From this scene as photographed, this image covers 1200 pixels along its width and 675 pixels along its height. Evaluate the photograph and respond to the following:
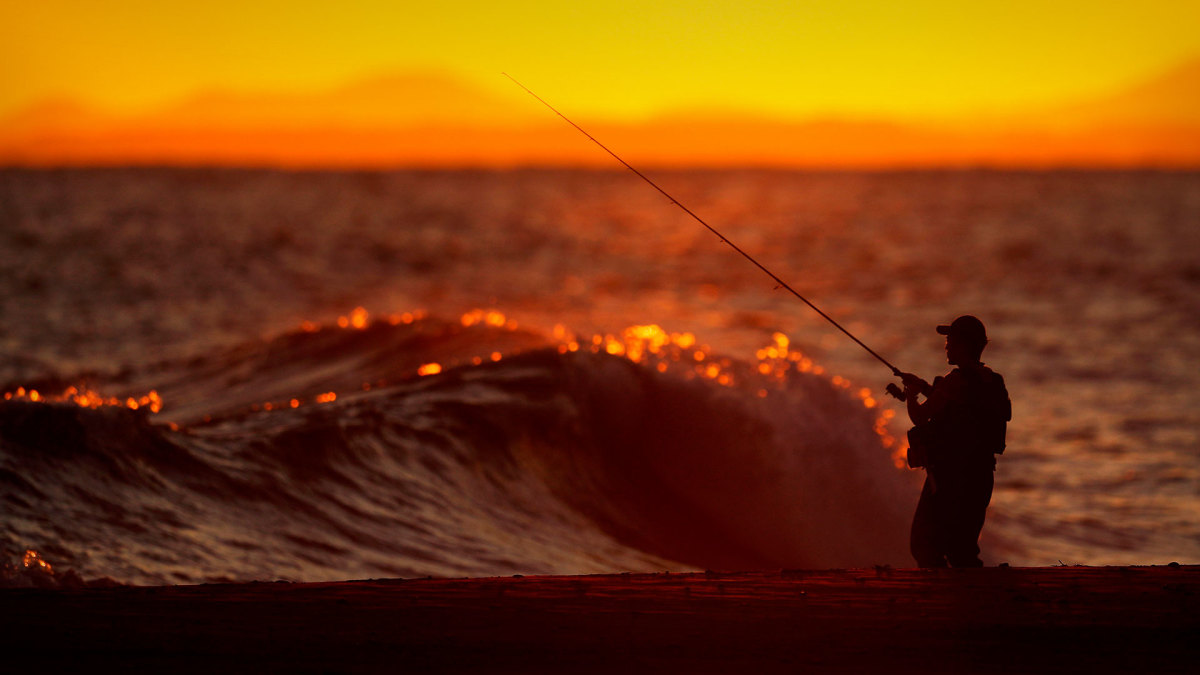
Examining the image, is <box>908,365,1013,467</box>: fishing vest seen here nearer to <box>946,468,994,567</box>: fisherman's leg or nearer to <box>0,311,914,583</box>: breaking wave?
<box>946,468,994,567</box>: fisherman's leg

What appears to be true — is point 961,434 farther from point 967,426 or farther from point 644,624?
point 644,624

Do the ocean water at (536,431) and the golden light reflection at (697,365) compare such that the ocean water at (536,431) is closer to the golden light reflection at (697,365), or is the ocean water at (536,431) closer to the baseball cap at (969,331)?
the golden light reflection at (697,365)

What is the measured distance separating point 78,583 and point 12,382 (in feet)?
32.1

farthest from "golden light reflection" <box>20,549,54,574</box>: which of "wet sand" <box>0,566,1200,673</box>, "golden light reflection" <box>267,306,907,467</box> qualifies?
"golden light reflection" <box>267,306,907,467</box>

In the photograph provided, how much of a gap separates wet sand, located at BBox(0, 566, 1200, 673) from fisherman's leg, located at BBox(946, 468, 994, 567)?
334 millimetres


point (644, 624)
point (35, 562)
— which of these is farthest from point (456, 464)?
point (644, 624)

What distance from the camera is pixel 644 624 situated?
4.66 metres

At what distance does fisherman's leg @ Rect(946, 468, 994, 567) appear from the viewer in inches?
219

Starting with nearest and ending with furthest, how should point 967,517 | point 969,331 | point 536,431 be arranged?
point 969,331
point 967,517
point 536,431

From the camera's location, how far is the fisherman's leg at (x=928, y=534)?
568cm

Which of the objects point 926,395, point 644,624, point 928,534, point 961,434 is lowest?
point 644,624

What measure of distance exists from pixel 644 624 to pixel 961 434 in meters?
1.67

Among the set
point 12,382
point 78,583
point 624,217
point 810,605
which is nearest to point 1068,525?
point 810,605

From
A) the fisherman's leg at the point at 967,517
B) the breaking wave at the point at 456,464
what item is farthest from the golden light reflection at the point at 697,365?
the fisherman's leg at the point at 967,517
